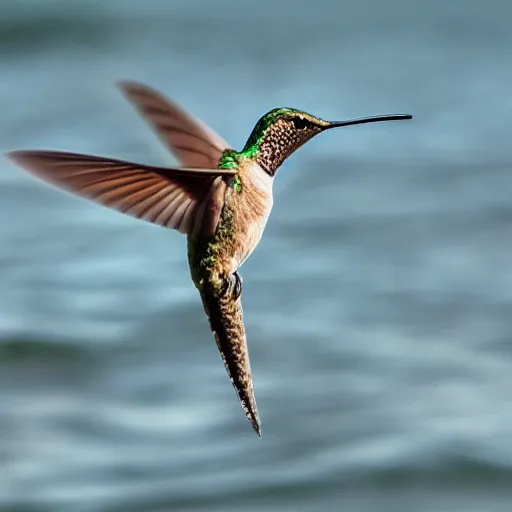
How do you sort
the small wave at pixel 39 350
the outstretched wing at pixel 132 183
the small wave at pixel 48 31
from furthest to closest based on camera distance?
the small wave at pixel 48 31 → the small wave at pixel 39 350 → the outstretched wing at pixel 132 183

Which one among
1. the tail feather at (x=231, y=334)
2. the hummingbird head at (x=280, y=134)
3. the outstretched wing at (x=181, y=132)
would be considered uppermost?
the outstretched wing at (x=181, y=132)

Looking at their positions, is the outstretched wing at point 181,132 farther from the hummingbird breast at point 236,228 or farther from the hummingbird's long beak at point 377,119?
the hummingbird's long beak at point 377,119

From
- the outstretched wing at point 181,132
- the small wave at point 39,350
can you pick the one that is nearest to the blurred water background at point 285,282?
the small wave at point 39,350

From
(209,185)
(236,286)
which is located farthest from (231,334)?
(209,185)

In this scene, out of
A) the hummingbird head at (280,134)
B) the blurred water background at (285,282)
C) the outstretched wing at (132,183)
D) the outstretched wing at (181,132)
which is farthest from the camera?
the blurred water background at (285,282)

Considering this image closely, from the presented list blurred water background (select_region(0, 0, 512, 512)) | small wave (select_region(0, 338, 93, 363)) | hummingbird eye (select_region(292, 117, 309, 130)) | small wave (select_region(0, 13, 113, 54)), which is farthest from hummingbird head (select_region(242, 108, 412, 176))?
small wave (select_region(0, 13, 113, 54))

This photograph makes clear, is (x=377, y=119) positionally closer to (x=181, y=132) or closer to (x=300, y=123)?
(x=300, y=123)
